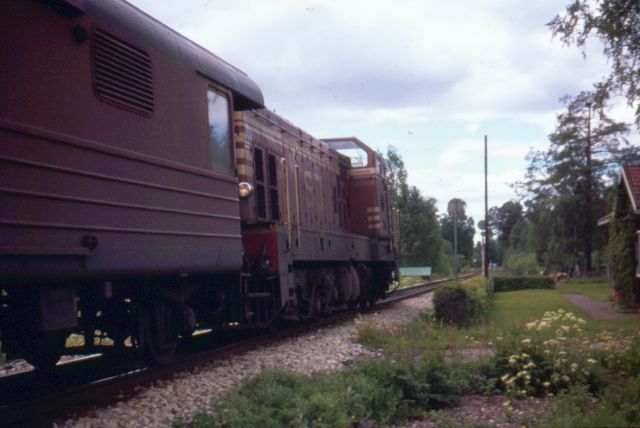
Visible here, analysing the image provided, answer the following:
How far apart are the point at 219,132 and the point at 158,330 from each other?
2685 millimetres

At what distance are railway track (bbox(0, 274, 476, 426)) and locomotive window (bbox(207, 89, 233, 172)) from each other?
8.79 ft

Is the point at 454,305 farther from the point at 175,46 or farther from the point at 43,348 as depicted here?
the point at 43,348

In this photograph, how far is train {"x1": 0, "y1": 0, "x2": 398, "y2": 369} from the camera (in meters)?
5.34

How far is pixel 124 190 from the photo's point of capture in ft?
21.5

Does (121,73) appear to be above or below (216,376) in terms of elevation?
above

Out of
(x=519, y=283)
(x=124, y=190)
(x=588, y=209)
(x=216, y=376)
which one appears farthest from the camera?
(x=588, y=209)

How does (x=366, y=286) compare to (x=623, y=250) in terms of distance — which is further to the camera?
(x=623, y=250)

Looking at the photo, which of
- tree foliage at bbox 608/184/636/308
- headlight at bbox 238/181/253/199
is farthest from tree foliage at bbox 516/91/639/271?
headlight at bbox 238/181/253/199

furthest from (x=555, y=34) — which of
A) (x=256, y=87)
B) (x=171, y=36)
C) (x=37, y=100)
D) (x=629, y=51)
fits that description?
(x=37, y=100)

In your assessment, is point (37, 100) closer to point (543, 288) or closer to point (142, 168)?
point (142, 168)

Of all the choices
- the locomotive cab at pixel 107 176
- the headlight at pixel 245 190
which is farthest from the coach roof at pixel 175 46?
the headlight at pixel 245 190

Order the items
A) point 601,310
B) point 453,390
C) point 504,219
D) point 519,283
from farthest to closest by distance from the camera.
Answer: point 504,219 < point 519,283 < point 601,310 < point 453,390

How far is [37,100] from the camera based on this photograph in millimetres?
5441

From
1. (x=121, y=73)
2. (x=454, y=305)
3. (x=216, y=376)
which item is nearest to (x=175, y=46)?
(x=121, y=73)
